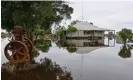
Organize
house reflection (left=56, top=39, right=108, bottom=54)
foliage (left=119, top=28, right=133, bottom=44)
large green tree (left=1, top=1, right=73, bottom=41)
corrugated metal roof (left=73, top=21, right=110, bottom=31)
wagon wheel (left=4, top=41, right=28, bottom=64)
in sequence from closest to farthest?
wagon wheel (left=4, top=41, right=28, bottom=64)
large green tree (left=1, top=1, right=73, bottom=41)
house reflection (left=56, top=39, right=108, bottom=54)
foliage (left=119, top=28, right=133, bottom=44)
corrugated metal roof (left=73, top=21, right=110, bottom=31)

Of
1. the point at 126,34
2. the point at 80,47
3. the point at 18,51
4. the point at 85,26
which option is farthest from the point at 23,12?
the point at 85,26

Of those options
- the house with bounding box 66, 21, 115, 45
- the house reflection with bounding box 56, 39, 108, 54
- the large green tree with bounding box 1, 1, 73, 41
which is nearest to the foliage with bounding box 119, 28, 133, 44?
the house reflection with bounding box 56, 39, 108, 54

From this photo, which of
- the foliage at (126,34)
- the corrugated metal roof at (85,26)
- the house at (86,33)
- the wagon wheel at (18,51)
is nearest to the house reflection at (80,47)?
the foliage at (126,34)

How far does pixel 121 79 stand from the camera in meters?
6.92

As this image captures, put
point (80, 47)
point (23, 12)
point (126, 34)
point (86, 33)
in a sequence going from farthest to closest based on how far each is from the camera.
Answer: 1. point (86, 33)
2. point (126, 34)
3. point (80, 47)
4. point (23, 12)

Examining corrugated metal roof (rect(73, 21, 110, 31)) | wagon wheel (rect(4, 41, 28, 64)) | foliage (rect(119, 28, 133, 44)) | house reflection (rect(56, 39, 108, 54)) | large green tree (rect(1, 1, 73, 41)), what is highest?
corrugated metal roof (rect(73, 21, 110, 31))

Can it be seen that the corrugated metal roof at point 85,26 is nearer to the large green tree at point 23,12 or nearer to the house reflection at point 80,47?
the house reflection at point 80,47

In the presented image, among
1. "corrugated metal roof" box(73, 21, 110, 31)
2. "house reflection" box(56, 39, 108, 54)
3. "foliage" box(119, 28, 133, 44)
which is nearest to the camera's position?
"house reflection" box(56, 39, 108, 54)

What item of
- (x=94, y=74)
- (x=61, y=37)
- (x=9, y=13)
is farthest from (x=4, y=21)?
(x=61, y=37)

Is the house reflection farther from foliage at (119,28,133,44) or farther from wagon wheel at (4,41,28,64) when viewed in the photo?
wagon wheel at (4,41,28,64)

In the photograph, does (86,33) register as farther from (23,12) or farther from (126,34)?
(23,12)

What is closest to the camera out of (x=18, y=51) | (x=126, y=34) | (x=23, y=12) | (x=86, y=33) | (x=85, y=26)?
(x=18, y=51)

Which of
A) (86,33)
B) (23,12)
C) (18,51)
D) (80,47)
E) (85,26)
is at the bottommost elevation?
(80,47)

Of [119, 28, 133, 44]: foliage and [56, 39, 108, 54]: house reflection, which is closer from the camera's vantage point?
[56, 39, 108, 54]: house reflection
